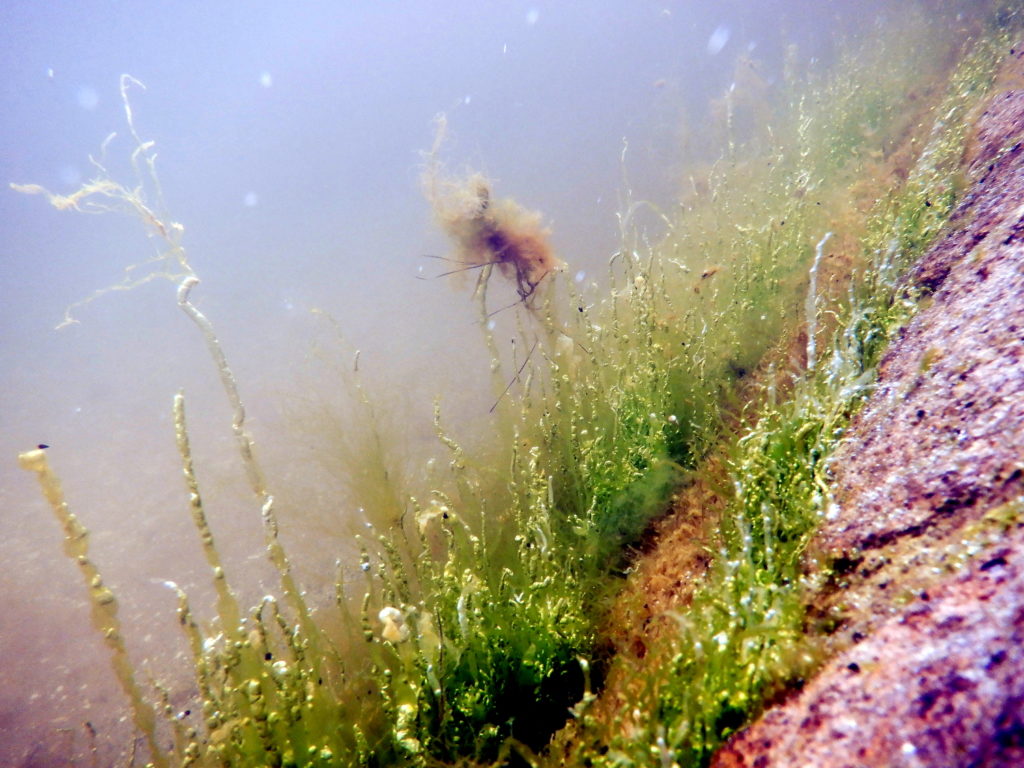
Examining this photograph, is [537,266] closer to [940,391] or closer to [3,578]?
[940,391]

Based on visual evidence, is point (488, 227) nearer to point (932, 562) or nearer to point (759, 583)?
point (759, 583)

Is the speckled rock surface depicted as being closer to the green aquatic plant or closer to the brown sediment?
the green aquatic plant

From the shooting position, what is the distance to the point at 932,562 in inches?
43.0

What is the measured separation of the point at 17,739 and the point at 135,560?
3.33 metres

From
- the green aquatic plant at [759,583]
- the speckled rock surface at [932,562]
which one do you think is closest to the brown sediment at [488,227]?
the green aquatic plant at [759,583]

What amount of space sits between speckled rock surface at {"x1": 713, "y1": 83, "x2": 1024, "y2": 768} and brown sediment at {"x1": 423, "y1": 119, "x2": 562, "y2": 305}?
2986mm

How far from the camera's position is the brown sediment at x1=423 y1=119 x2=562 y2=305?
4152 mm

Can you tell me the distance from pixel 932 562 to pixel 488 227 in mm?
3784

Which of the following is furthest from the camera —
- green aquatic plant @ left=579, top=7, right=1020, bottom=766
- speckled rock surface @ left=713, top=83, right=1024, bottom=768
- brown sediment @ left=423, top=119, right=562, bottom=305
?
brown sediment @ left=423, top=119, right=562, bottom=305

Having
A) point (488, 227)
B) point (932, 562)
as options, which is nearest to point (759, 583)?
point (932, 562)

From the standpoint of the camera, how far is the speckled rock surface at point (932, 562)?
79 centimetres

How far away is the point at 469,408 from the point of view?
1083 cm

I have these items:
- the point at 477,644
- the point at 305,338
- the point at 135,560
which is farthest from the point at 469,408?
the point at 305,338

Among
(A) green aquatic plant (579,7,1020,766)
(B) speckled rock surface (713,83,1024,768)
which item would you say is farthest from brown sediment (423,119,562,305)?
(B) speckled rock surface (713,83,1024,768)
